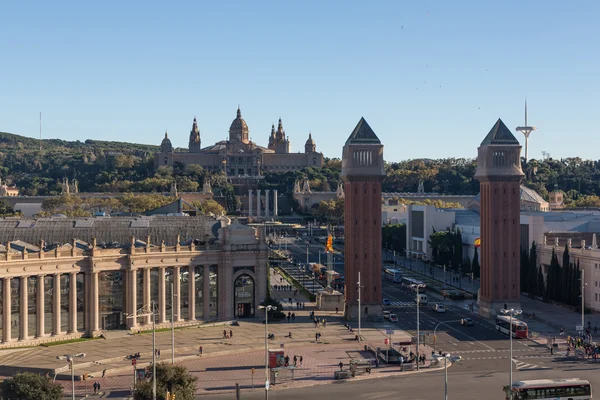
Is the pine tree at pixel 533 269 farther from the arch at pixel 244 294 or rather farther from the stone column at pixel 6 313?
the stone column at pixel 6 313

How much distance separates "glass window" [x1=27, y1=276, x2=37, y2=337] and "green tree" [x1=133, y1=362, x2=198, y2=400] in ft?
89.7

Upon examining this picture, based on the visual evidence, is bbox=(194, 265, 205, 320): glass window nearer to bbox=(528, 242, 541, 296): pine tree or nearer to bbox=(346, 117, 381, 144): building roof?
bbox=(346, 117, 381, 144): building roof

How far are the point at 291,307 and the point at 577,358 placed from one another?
36.9 metres

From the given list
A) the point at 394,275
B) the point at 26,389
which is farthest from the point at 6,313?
the point at 394,275

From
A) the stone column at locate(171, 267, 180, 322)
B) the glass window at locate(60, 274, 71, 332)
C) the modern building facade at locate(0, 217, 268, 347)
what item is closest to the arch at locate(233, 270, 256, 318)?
the modern building facade at locate(0, 217, 268, 347)

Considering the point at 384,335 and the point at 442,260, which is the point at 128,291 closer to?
the point at 384,335

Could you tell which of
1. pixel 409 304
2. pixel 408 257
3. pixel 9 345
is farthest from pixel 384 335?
pixel 408 257

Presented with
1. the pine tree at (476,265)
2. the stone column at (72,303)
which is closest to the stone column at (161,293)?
the stone column at (72,303)

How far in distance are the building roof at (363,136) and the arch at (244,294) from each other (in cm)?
1916

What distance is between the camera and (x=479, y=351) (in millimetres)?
74938

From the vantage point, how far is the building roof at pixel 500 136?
316 ft

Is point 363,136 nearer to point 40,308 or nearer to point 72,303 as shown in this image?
point 72,303

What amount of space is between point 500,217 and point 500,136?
30.9 feet

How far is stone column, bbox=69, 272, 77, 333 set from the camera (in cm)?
7806
